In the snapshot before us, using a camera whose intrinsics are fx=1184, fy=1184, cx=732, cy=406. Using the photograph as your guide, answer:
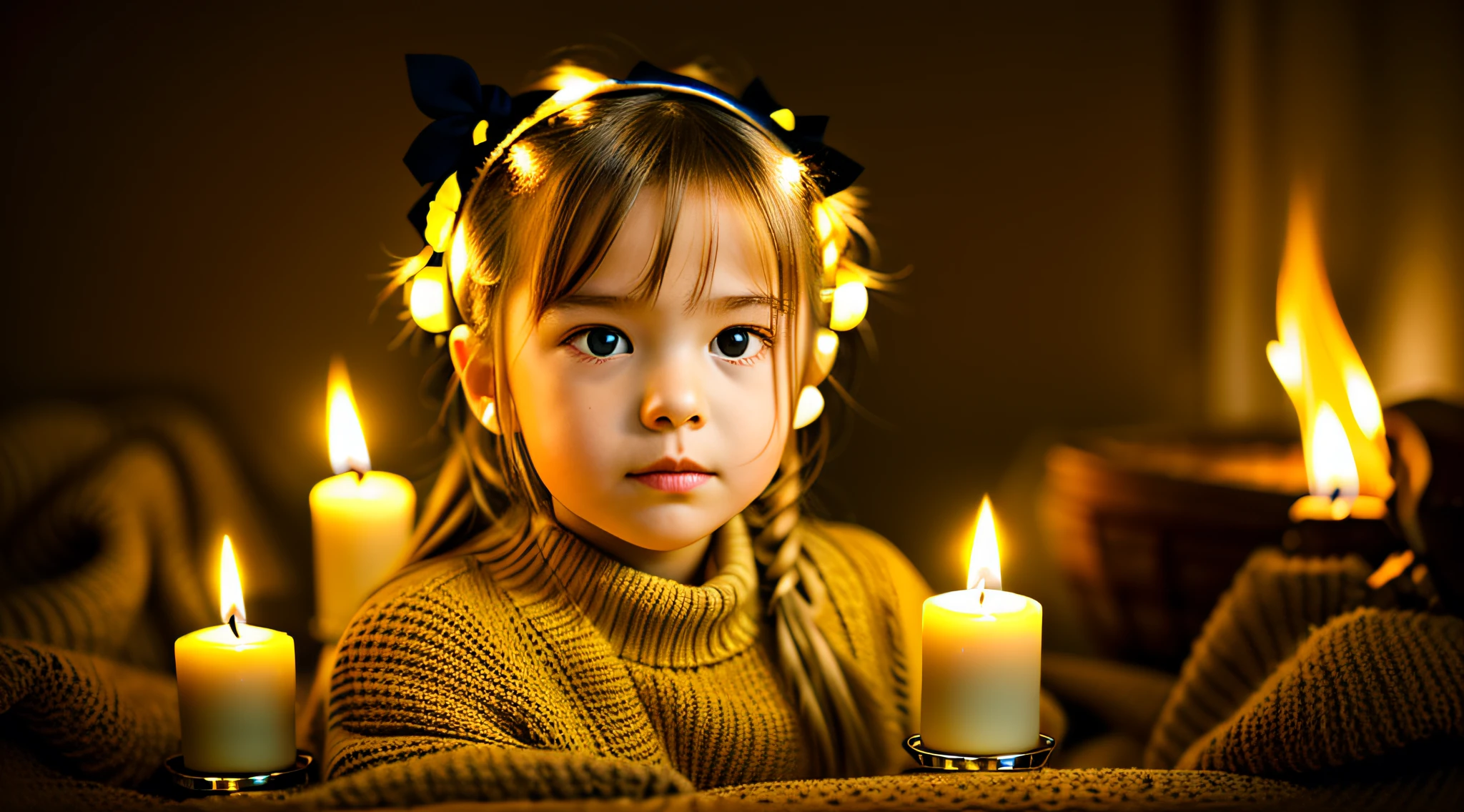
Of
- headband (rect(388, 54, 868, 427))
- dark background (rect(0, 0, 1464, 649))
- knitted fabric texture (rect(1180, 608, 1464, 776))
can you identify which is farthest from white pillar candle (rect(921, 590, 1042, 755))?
dark background (rect(0, 0, 1464, 649))

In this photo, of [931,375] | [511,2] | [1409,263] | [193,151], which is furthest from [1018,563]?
[193,151]

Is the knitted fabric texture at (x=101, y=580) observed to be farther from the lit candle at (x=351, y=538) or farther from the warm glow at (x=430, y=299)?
the warm glow at (x=430, y=299)

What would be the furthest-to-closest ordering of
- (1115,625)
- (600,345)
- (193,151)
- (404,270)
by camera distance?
(193,151), (1115,625), (404,270), (600,345)

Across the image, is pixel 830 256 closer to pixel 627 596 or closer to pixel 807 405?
A: pixel 807 405

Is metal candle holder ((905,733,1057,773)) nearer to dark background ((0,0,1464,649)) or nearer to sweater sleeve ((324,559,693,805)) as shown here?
sweater sleeve ((324,559,693,805))

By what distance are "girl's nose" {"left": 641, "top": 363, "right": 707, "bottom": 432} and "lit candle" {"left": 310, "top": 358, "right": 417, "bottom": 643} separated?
0.33 m

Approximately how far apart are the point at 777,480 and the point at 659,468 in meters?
0.22

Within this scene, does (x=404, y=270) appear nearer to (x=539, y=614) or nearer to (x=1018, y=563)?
(x=539, y=614)

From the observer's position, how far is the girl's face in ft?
2.53

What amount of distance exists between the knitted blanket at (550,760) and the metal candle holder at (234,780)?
36 millimetres

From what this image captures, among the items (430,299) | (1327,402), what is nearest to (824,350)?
(430,299)

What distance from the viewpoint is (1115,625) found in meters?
1.21

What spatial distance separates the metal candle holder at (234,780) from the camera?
74cm

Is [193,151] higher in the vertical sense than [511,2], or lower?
lower
